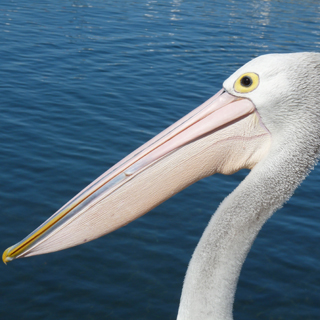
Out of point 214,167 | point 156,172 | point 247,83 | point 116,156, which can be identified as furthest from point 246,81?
point 116,156

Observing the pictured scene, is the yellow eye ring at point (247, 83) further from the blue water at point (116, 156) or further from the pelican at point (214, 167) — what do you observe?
the blue water at point (116, 156)

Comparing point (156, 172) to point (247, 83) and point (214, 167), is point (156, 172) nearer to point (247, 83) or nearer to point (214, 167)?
point (214, 167)

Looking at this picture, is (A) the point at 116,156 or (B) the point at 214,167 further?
(A) the point at 116,156

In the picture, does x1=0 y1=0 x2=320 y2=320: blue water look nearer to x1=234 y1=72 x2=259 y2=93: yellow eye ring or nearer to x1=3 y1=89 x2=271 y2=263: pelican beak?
x1=3 y1=89 x2=271 y2=263: pelican beak

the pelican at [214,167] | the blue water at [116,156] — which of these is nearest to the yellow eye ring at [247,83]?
the pelican at [214,167]

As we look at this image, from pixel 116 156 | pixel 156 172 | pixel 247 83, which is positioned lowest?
pixel 156 172

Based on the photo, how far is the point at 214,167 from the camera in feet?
9.56

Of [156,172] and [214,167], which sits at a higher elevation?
[214,167]

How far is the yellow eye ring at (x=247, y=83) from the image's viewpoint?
2.71 metres

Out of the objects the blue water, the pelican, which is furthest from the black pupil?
the blue water

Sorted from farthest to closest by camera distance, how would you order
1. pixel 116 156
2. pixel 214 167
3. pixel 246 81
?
pixel 116 156 < pixel 214 167 < pixel 246 81

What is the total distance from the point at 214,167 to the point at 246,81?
0.54 meters

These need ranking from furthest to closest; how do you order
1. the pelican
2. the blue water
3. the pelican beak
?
the blue water
the pelican beak
the pelican

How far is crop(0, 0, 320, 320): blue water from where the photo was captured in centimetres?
571
